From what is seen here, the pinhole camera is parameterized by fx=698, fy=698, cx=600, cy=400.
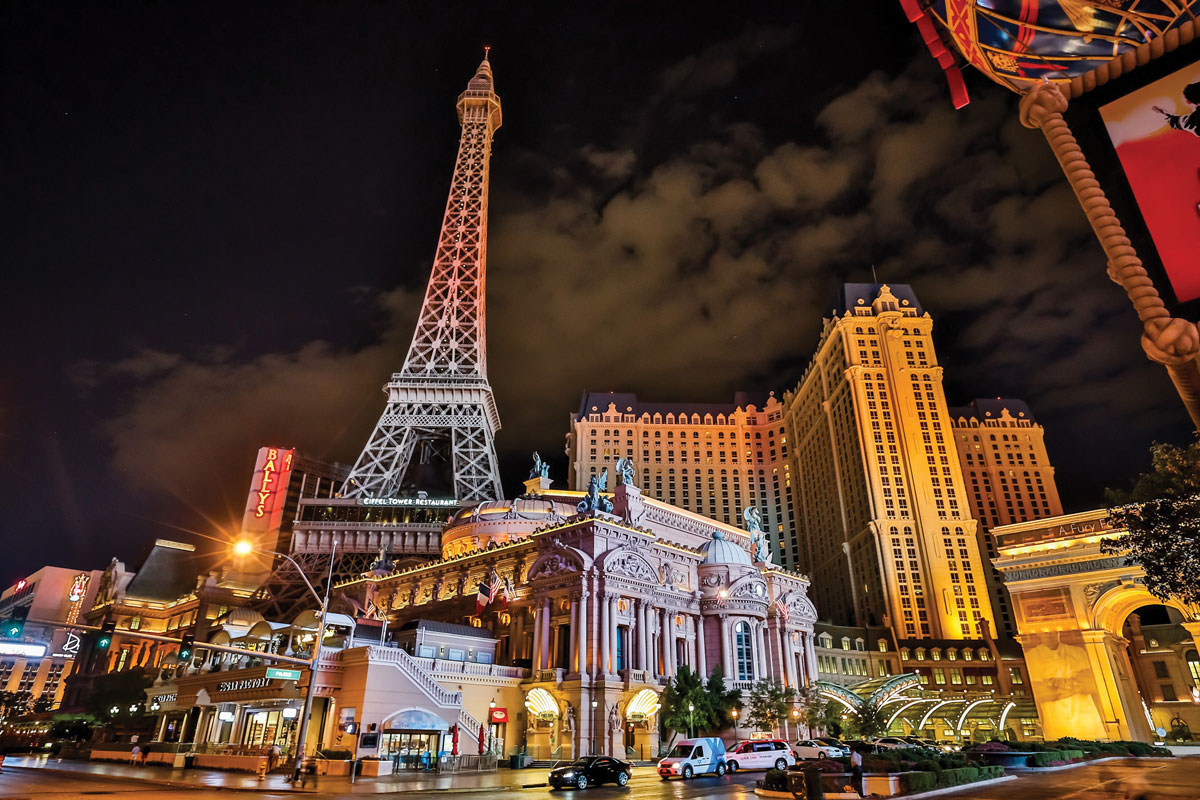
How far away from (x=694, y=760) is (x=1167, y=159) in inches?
1445

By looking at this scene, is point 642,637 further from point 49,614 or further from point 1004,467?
point 49,614

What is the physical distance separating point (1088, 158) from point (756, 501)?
168 metres

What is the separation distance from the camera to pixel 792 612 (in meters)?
70.0

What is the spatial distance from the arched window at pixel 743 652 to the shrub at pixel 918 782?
39.3 metres

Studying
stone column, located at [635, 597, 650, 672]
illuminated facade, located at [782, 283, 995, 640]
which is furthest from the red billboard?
illuminated facade, located at [782, 283, 995, 640]

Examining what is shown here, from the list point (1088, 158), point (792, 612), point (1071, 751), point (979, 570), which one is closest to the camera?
point (1088, 158)

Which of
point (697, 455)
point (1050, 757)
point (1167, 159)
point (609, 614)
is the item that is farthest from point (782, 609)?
point (697, 455)

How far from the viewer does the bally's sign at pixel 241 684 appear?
49850 mm

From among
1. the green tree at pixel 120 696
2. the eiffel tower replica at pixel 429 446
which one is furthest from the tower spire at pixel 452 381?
the green tree at pixel 120 696

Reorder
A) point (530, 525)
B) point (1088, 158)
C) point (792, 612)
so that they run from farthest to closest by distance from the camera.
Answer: point (530, 525)
point (792, 612)
point (1088, 158)

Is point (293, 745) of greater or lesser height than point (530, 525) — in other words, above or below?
below

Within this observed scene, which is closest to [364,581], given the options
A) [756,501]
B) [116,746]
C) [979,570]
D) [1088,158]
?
[116,746]

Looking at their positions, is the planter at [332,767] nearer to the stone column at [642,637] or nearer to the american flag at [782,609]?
the stone column at [642,637]

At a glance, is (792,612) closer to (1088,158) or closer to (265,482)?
(1088,158)
